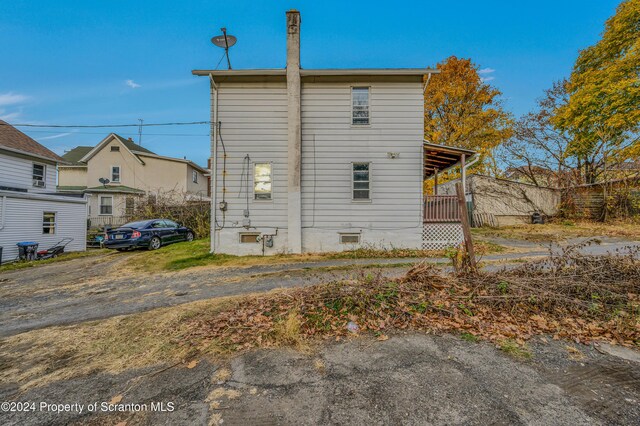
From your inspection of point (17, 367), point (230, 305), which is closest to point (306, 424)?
point (230, 305)

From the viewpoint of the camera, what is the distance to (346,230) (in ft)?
34.6

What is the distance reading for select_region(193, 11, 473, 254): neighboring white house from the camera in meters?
10.4

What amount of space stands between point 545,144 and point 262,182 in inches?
859

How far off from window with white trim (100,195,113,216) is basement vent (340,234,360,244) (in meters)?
20.8

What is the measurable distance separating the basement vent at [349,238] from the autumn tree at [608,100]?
1757cm

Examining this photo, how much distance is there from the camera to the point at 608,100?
16234 millimetres

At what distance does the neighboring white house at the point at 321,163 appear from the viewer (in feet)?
34.2

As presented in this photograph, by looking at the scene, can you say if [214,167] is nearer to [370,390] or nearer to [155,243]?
[155,243]

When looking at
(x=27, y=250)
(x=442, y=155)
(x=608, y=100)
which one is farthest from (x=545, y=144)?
(x=27, y=250)

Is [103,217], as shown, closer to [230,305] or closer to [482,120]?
[230,305]

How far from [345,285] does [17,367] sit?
4.36 m

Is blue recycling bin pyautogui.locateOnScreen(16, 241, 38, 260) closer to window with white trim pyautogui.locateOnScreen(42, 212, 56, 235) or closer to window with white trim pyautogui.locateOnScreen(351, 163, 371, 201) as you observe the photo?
window with white trim pyautogui.locateOnScreen(42, 212, 56, 235)

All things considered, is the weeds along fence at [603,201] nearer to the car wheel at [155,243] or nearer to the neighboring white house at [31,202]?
the car wheel at [155,243]

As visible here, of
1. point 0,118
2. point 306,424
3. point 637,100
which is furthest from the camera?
point 0,118
